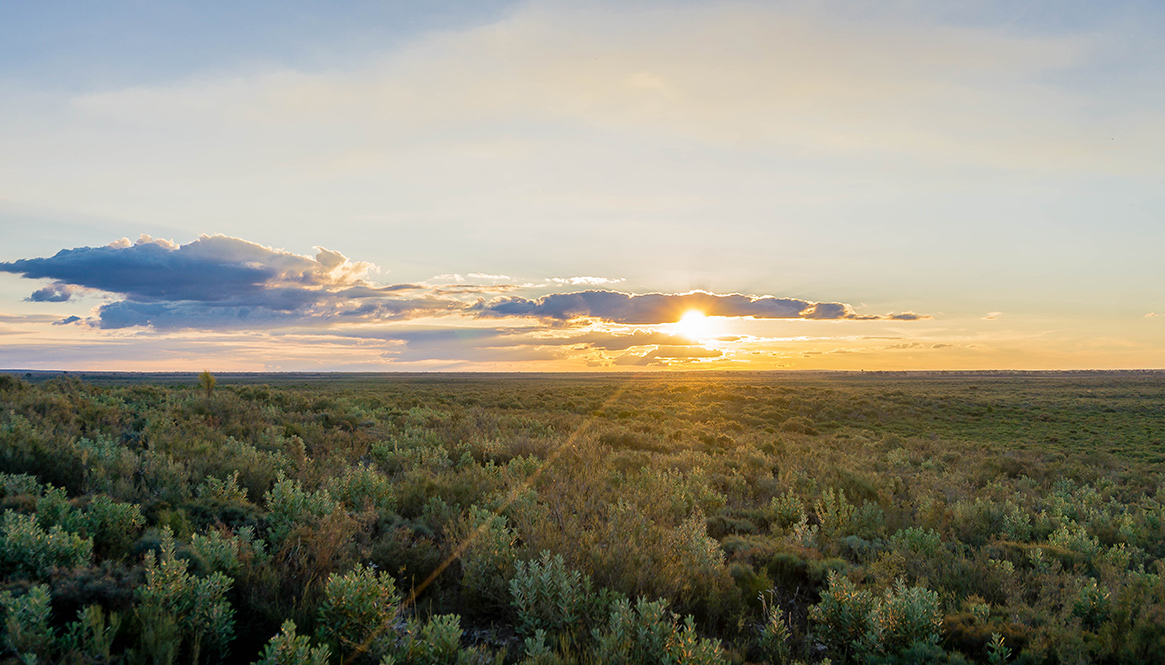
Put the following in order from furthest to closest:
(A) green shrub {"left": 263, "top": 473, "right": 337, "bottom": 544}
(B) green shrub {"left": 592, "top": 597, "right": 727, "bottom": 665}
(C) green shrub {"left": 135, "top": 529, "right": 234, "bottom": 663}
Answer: (A) green shrub {"left": 263, "top": 473, "right": 337, "bottom": 544} < (B) green shrub {"left": 592, "top": 597, "right": 727, "bottom": 665} < (C) green shrub {"left": 135, "top": 529, "right": 234, "bottom": 663}

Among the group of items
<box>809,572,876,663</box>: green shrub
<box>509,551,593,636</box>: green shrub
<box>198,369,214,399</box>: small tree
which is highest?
<box>198,369,214,399</box>: small tree

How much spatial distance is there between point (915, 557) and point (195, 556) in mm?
7261

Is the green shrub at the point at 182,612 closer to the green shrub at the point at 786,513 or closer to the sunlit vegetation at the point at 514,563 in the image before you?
the sunlit vegetation at the point at 514,563

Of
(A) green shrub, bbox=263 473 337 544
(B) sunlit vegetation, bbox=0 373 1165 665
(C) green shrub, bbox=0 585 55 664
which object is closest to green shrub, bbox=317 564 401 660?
(B) sunlit vegetation, bbox=0 373 1165 665

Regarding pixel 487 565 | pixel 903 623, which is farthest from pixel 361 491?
pixel 903 623

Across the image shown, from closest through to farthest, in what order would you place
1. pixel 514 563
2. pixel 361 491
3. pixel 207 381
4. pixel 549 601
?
pixel 549 601 → pixel 514 563 → pixel 361 491 → pixel 207 381

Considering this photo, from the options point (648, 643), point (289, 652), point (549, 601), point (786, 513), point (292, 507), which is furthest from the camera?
point (786, 513)

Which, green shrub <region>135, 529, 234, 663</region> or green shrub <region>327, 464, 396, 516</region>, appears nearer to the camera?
green shrub <region>135, 529, 234, 663</region>

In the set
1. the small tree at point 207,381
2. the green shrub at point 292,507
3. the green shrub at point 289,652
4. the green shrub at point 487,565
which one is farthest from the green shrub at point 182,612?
the small tree at point 207,381

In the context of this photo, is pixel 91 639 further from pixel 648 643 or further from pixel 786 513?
pixel 786 513

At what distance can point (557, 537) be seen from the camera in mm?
5566

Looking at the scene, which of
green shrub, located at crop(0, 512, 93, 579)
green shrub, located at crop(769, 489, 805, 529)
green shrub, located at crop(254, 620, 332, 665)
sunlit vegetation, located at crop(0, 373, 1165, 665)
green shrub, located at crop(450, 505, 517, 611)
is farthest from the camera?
green shrub, located at crop(769, 489, 805, 529)

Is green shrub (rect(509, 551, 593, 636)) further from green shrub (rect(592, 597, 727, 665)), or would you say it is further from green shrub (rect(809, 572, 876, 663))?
green shrub (rect(809, 572, 876, 663))

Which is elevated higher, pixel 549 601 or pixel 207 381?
pixel 207 381
